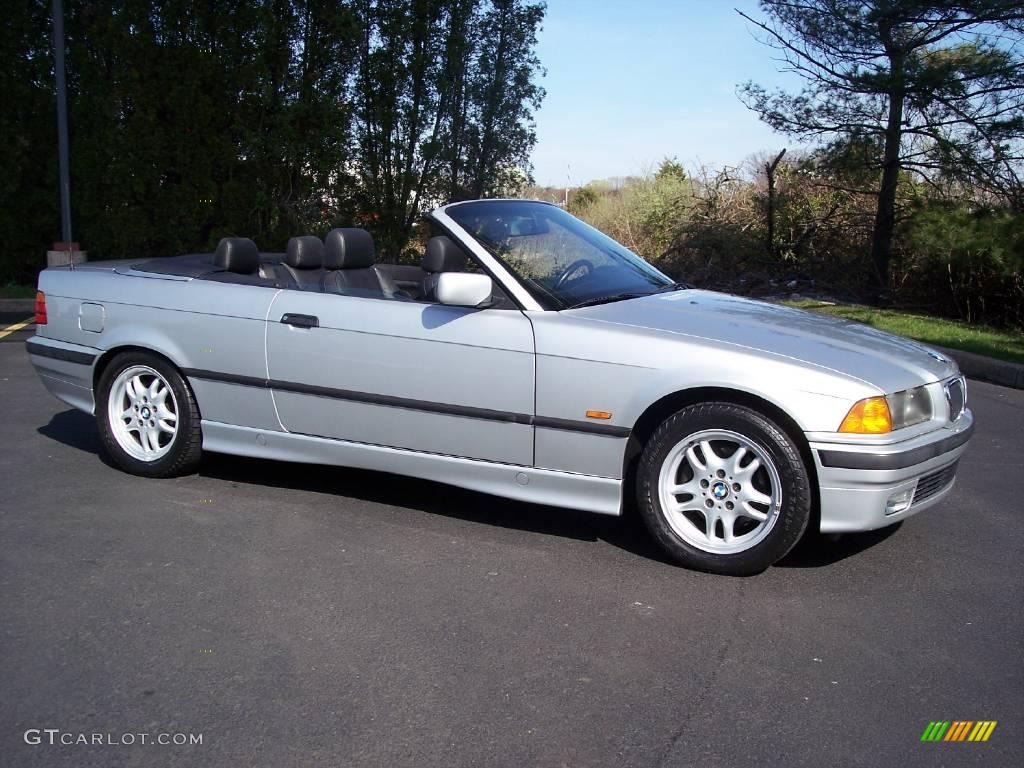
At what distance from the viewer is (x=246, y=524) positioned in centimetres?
483

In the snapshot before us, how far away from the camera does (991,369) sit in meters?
9.41

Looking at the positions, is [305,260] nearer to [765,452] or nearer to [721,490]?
[721,490]

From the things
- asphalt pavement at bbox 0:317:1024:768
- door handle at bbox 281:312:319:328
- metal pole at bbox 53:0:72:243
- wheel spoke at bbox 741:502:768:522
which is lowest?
asphalt pavement at bbox 0:317:1024:768

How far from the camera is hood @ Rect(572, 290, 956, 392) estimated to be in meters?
4.20

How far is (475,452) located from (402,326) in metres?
0.68

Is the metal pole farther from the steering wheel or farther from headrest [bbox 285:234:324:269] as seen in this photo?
the steering wheel

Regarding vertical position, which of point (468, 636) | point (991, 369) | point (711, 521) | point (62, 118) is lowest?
point (468, 636)

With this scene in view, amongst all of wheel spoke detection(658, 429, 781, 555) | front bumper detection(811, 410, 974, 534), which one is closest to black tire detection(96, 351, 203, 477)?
wheel spoke detection(658, 429, 781, 555)

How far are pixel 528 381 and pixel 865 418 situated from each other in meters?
1.40

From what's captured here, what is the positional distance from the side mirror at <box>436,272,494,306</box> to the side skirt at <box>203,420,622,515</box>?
738 mm

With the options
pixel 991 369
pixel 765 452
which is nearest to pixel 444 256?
pixel 765 452

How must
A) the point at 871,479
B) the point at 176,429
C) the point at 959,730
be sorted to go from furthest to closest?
the point at 176,429 < the point at 871,479 < the point at 959,730

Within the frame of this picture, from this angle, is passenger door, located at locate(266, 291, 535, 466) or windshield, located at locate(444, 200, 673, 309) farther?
windshield, located at locate(444, 200, 673, 309)

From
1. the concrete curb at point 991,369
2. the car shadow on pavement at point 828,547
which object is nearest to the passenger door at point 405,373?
the car shadow on pavement at point 828,547
